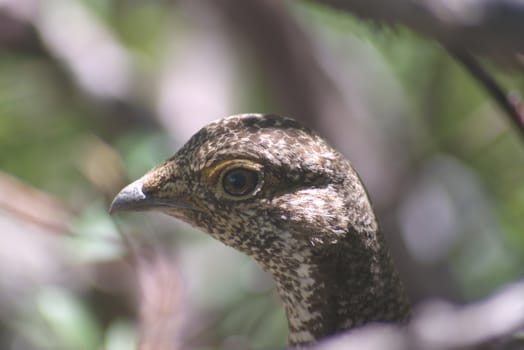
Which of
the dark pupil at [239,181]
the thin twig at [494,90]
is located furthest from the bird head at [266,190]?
the thin twig at [494,90]

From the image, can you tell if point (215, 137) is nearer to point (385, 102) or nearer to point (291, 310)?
point (291, 310)

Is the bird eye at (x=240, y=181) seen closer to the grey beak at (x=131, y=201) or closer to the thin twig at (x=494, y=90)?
the grey beak at (x=131, y=201)

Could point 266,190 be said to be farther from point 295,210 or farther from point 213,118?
point 213,118

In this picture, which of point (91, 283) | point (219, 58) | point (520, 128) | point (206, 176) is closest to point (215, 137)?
point (206, 176)

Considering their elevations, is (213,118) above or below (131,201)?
above

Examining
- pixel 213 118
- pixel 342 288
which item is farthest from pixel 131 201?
pixel 213 118

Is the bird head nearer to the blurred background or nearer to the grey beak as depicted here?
the grey beak

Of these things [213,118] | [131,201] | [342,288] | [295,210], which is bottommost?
[342,288]

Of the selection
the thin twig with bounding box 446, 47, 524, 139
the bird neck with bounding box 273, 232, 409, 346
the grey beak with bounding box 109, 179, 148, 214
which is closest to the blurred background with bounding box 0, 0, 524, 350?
the grey beak with bounding box 109, 179, 148, 214

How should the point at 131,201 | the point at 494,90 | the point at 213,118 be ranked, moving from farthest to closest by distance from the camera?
the point at 213,118
the point at 131,201
the point at 494,90
